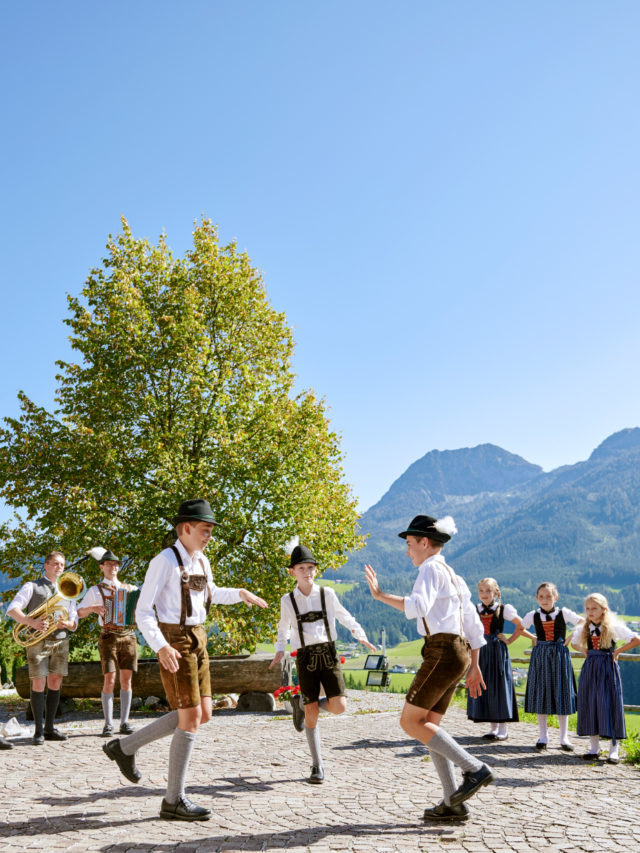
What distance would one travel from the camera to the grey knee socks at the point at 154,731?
20.0 ft

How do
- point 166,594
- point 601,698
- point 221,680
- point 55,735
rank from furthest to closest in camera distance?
point 221,680
point 55,735
point 601,698
point 166,594

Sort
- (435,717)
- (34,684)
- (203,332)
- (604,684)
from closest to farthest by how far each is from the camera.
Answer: (435,717) → (604,684) → (34,684) → (203,332)

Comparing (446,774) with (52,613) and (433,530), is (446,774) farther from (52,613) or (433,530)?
Answer: (52,613)

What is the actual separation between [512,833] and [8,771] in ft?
18.4

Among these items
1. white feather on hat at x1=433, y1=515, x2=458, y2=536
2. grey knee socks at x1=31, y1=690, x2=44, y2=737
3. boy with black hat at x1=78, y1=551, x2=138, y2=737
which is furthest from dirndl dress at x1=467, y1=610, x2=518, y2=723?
grey knee socks at x1=31, y1=690, x2=44, y2=737

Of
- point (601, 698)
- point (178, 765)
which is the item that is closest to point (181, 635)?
point (178, 765)

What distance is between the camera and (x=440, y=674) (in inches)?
223

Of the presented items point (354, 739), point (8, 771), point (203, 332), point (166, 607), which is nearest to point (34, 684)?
point (8, 771)

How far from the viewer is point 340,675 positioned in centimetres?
771

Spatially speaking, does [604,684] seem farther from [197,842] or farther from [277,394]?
[277,394]

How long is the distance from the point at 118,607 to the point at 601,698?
6592 millimetres

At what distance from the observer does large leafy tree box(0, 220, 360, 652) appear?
1784cm

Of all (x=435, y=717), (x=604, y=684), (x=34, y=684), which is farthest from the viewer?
(x=34, y=684)

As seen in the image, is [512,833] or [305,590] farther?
[305,590]
